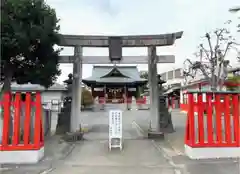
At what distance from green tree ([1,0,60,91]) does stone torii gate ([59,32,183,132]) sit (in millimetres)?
1332

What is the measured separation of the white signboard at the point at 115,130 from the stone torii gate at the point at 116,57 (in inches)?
95.5

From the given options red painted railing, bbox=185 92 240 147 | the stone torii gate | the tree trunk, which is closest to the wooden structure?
the tree trunk

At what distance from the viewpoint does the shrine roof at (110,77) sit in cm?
2342

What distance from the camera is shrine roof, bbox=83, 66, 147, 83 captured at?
2342cm

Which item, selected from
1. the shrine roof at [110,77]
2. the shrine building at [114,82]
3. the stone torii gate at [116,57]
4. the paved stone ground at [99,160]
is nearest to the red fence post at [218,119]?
Result: the paved stone ground at [99,160]

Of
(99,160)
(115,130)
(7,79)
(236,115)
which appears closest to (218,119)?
(236,115)

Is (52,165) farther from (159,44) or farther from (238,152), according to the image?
(159,44)

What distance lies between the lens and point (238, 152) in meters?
8.68

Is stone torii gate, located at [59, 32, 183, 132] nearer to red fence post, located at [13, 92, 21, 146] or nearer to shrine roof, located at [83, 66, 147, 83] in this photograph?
red fence post, located at [13, 92, 21, 146]

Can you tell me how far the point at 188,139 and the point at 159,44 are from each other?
15.4 feet

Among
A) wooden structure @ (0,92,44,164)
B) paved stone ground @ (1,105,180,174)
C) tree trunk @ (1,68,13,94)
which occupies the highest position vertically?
tree trunk @ (1,68,13,94)

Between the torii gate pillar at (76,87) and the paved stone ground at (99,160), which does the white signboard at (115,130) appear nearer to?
the paved stone ground at (99,160)

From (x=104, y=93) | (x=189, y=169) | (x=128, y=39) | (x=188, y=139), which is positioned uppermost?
(x=128, y=39)

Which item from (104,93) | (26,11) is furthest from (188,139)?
(104,93)
